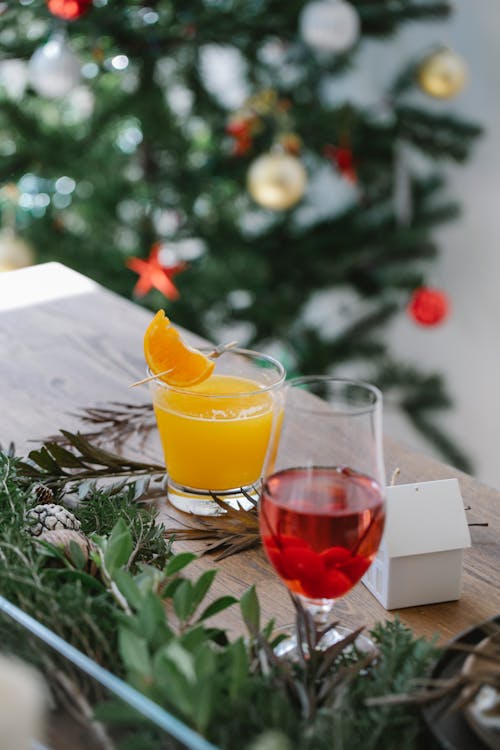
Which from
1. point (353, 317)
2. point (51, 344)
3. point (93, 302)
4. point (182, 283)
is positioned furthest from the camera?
point (353, 317)

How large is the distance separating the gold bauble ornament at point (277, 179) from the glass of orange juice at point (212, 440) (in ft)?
4.09

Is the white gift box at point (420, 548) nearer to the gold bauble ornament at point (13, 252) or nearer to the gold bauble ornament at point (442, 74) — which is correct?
the gold bauble ornament at point (13, 252)

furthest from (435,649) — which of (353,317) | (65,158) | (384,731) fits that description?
(353,317)

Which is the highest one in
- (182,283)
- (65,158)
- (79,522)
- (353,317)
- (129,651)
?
(129,651)

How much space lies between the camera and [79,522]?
2.82 feet

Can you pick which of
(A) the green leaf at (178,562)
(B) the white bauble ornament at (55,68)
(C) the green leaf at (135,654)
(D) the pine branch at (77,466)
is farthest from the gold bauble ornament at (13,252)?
(C) the green leaf at (135,654)

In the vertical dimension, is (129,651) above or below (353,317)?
above

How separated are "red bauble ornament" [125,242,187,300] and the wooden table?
2.02ft

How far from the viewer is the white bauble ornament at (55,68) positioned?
1.85 m

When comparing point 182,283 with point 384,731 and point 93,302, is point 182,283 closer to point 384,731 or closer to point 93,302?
point 93,302

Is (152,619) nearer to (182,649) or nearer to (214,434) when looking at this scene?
(182,649)

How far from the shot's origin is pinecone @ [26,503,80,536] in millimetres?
837

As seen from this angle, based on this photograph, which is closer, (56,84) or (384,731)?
(384,731)

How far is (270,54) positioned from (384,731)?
217 centimetres
